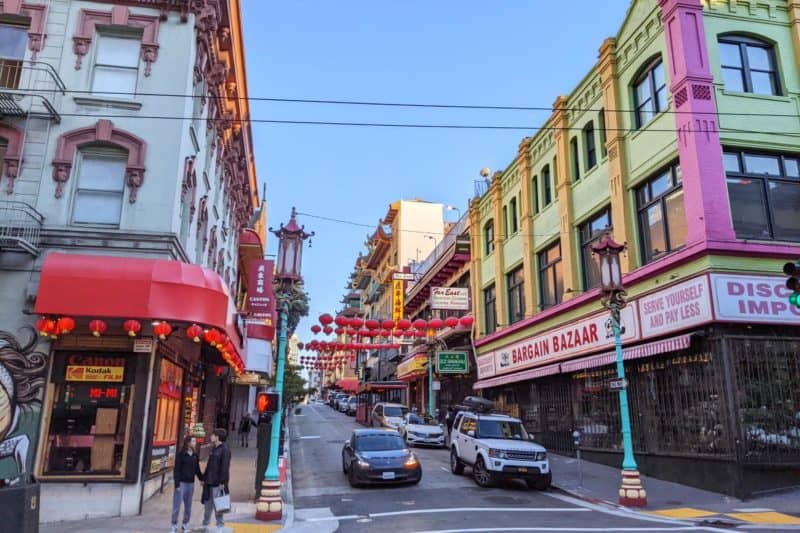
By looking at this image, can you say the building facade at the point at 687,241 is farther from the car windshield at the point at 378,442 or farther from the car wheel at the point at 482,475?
the car windshield at the point at 378,442

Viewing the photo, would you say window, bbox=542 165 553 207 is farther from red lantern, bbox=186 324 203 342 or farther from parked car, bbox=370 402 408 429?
red lantern, bbox=186 324 203 342

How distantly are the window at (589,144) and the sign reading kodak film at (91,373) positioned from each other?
1802cm

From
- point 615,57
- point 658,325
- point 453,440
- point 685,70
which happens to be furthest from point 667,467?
point 615,57

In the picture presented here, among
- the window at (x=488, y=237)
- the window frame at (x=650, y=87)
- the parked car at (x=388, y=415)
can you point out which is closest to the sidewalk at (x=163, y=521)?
the window frame at (x=650, y=87)

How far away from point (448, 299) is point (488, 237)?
18.1ft

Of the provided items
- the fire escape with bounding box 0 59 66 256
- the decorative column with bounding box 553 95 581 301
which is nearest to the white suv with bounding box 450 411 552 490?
the decorative column with bounding box 553 95 581 301

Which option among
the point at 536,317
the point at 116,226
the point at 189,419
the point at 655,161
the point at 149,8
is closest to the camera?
the point at 116,226

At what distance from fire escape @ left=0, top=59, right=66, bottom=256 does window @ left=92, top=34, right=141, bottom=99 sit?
0.92 meters

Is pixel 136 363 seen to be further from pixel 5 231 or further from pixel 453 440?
pixel 453 440

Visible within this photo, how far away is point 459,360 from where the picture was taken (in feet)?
111

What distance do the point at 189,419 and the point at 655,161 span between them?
17728 millimetres

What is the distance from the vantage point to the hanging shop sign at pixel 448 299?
30359 mm

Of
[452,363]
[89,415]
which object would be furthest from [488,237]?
[89,415]

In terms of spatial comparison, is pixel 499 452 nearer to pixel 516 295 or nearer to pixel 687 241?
pixel 687 241
